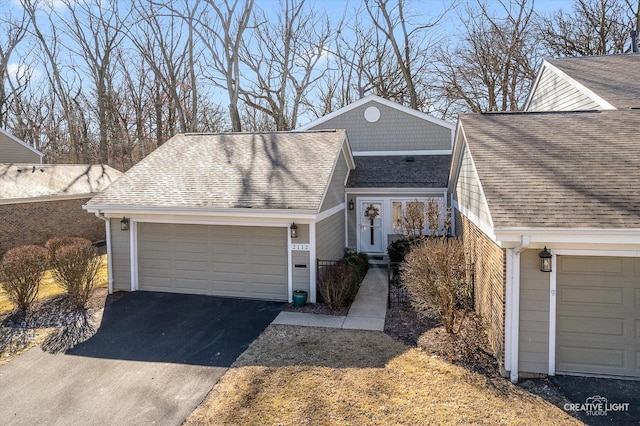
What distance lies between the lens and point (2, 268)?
9.09 meters

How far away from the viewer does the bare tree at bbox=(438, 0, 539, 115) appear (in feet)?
76.8

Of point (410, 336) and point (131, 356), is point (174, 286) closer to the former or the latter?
point (131, 356)

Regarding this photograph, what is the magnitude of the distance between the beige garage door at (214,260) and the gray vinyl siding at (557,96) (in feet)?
29.2

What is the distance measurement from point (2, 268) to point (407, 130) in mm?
14236

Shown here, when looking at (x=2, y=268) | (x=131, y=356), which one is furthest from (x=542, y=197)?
(x=2, y=268)

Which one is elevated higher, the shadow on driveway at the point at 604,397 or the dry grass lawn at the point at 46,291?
the dry grass lawn at the point at 46,291

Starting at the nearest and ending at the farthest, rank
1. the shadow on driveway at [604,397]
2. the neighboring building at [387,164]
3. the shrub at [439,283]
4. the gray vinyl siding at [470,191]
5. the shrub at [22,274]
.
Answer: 1. the shadow on driveway at [604,397]
2. the shrub at [439,283]
3. the gray vinyl siding at [470,191]
4. the shrub at [22,274]
5. the neighboring building at [387,164]

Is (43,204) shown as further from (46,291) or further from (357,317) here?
(357,317)

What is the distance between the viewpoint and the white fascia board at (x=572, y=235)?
5453mm

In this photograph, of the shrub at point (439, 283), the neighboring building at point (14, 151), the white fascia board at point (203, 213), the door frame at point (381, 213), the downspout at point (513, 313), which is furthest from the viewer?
the neighboring building at point (14, 151)


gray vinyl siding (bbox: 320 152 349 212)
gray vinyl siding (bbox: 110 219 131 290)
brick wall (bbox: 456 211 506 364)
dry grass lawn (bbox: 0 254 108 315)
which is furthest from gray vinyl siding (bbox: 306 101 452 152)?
dry grass lawn (bbox: 0 254 108 315)

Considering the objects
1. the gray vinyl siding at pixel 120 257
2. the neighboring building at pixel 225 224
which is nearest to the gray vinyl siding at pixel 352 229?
the neighboring building at pixel 225 224

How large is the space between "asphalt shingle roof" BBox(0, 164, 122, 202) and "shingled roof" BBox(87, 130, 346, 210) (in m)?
6.83

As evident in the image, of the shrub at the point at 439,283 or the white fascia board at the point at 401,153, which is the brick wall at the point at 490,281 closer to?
the shrub at the point at 439,283
